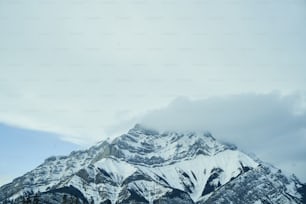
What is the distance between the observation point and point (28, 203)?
617 feet

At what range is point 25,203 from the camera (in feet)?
637

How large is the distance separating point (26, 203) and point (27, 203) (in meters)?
3.02

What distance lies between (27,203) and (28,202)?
2.07 ft

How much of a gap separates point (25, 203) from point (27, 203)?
25.0 feet

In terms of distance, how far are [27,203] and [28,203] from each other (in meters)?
0.79

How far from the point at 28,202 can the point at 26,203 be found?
9.08 ft

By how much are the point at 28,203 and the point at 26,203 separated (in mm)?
2421

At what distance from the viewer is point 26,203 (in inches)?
7480

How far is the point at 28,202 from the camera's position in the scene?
616 ft

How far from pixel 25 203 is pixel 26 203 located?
181 inches
